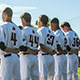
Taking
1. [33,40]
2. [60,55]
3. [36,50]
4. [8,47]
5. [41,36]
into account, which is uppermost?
[41,36]

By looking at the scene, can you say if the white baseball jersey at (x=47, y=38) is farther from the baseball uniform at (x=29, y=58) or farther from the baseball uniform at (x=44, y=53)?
the baseball uniform at (x=29, y=58)

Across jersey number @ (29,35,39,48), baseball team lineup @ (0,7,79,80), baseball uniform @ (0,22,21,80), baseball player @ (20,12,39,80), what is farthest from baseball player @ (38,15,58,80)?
baseball uniform @ (0,22,21,80)

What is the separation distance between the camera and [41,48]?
27.7 ft

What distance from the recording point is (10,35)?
6641 mm

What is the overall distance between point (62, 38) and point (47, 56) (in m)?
1.32

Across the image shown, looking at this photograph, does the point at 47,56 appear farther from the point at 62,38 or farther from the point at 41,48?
the point at 62,38

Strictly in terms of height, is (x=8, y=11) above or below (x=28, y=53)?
above

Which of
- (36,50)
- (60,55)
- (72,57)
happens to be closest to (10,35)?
(36,50)

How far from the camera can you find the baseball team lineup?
6676mm

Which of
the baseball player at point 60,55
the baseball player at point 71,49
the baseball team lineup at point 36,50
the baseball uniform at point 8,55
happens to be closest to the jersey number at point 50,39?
the baseball team lineup at point 36,50

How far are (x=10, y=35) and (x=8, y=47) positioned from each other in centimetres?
29

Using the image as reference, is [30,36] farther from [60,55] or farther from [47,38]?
[60,55]

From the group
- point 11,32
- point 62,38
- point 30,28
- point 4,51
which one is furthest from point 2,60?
point 62,38

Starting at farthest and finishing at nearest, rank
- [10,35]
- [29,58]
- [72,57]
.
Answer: [72,57] < [29,58] < [10,35]
